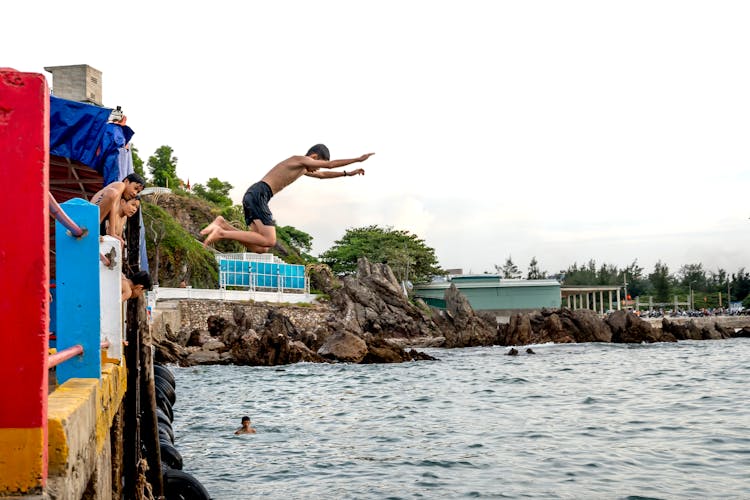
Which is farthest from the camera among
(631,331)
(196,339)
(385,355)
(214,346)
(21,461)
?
(631,331)

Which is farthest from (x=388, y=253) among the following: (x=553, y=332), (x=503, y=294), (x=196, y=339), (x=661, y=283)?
(x=661, y=283)

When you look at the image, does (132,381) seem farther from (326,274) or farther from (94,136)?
(326,274)

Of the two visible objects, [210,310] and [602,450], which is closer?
[602,450]

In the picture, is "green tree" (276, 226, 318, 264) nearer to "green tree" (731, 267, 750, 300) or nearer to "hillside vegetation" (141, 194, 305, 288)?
"hillside vegetation" (141, 194, 305, 288)

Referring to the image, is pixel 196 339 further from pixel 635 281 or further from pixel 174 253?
pixel 635 281

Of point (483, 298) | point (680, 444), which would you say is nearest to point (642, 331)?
point (483, 298)

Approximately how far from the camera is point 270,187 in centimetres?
801

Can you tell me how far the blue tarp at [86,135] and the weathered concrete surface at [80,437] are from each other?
5765 millimetres

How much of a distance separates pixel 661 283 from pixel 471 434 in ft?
361

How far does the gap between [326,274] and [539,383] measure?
4162cm

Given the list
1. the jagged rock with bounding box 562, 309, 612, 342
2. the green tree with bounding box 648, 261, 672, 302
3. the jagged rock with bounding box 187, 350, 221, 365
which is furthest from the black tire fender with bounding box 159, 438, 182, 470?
the green tree with bounding box 648, 261, 672, 302

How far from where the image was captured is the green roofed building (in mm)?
75000

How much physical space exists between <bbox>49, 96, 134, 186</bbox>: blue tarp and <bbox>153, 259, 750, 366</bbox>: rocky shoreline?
80.9ft

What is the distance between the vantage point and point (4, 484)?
8.26 ft
